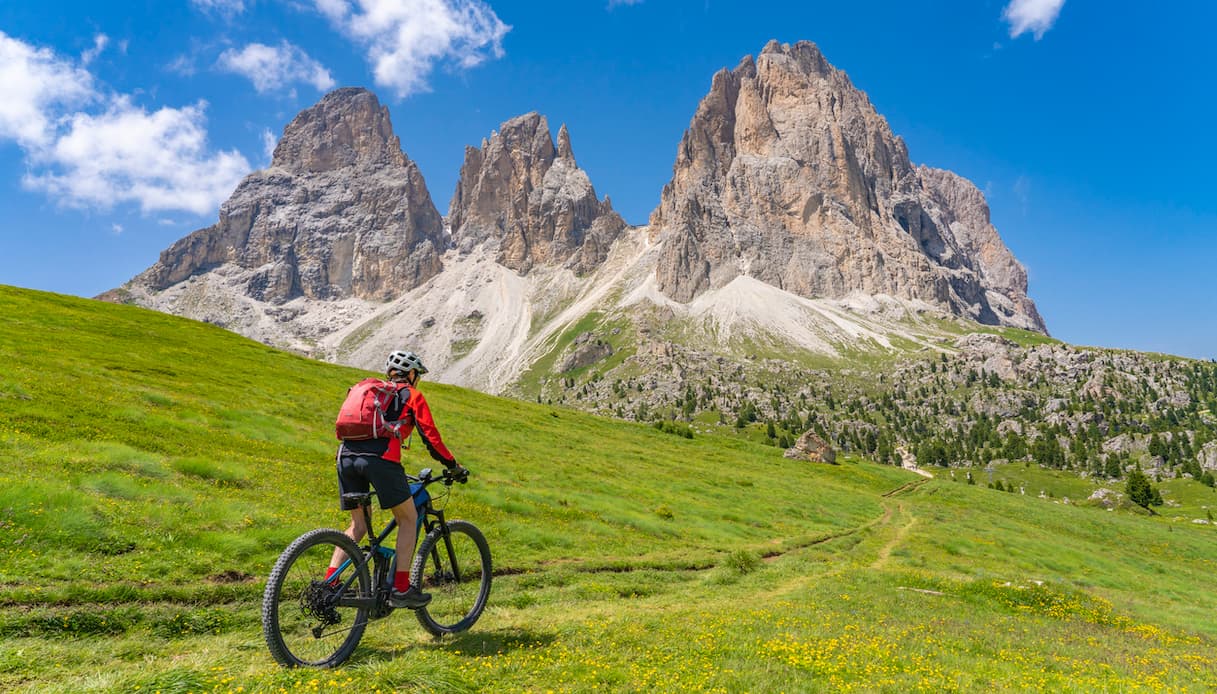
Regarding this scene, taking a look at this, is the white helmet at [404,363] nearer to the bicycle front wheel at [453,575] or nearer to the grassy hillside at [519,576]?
the bicycle front wheel at [453,575]

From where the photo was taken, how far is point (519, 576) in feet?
62.8

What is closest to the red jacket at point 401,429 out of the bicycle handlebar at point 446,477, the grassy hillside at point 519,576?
the bicycle handlebar at point 446,477

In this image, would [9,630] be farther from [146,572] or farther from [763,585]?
[763,585]

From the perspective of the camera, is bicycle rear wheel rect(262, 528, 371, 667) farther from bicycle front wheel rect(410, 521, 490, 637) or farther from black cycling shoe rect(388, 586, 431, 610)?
bicycle front wheel rect(410, 521, 490, 637)

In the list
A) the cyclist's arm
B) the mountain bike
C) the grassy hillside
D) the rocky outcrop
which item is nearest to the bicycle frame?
the mountain bike

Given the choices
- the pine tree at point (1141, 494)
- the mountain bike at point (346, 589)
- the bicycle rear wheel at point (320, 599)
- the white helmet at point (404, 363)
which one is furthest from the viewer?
the pine tree at point (1141, 494)

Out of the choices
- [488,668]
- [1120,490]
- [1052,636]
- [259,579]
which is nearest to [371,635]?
[488,668]

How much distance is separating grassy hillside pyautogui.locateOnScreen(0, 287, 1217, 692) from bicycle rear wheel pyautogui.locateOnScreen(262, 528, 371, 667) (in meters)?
0.53

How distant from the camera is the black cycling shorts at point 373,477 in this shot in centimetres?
984

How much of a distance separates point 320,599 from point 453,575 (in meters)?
3.20

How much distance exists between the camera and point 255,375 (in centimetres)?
5397

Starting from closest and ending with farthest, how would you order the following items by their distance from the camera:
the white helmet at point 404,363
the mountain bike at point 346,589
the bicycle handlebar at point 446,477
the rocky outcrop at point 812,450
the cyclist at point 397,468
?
the mountain bike at point 346,589 < the cyclist at point 397,468 < the white helmet at point 404,363 < the bicycle handlebar at point 446,477 < the rocky outcrop at point 812,450

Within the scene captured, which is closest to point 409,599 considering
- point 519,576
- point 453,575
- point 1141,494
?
point 453,575

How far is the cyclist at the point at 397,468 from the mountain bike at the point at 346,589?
0.55 ft
